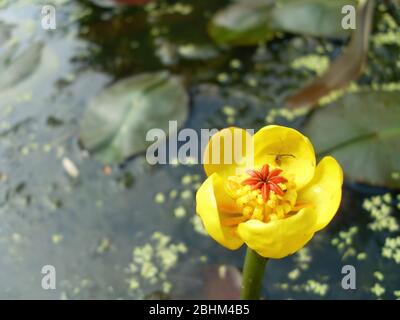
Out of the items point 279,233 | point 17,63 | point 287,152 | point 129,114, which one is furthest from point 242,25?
point 279,233

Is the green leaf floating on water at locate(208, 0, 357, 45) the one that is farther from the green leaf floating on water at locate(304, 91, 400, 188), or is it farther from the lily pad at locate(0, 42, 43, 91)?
the lily pad at locate(0, 42, 43, 91)

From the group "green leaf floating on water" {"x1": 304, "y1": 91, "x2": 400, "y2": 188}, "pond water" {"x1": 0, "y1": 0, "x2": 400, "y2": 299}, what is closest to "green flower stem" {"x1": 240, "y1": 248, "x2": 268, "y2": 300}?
"pond water" {"x1": 0, "y1": 0, "x2": 400, "y2": 299}

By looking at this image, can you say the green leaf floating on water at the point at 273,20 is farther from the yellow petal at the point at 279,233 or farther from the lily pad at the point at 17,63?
the yellow petal at the point at 279,233

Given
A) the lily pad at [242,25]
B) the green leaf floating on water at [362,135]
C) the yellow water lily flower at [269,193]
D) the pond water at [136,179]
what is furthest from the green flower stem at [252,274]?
the lily pad at [242,25]

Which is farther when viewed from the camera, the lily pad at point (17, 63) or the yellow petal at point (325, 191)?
the lily pad at point (17, 63)
